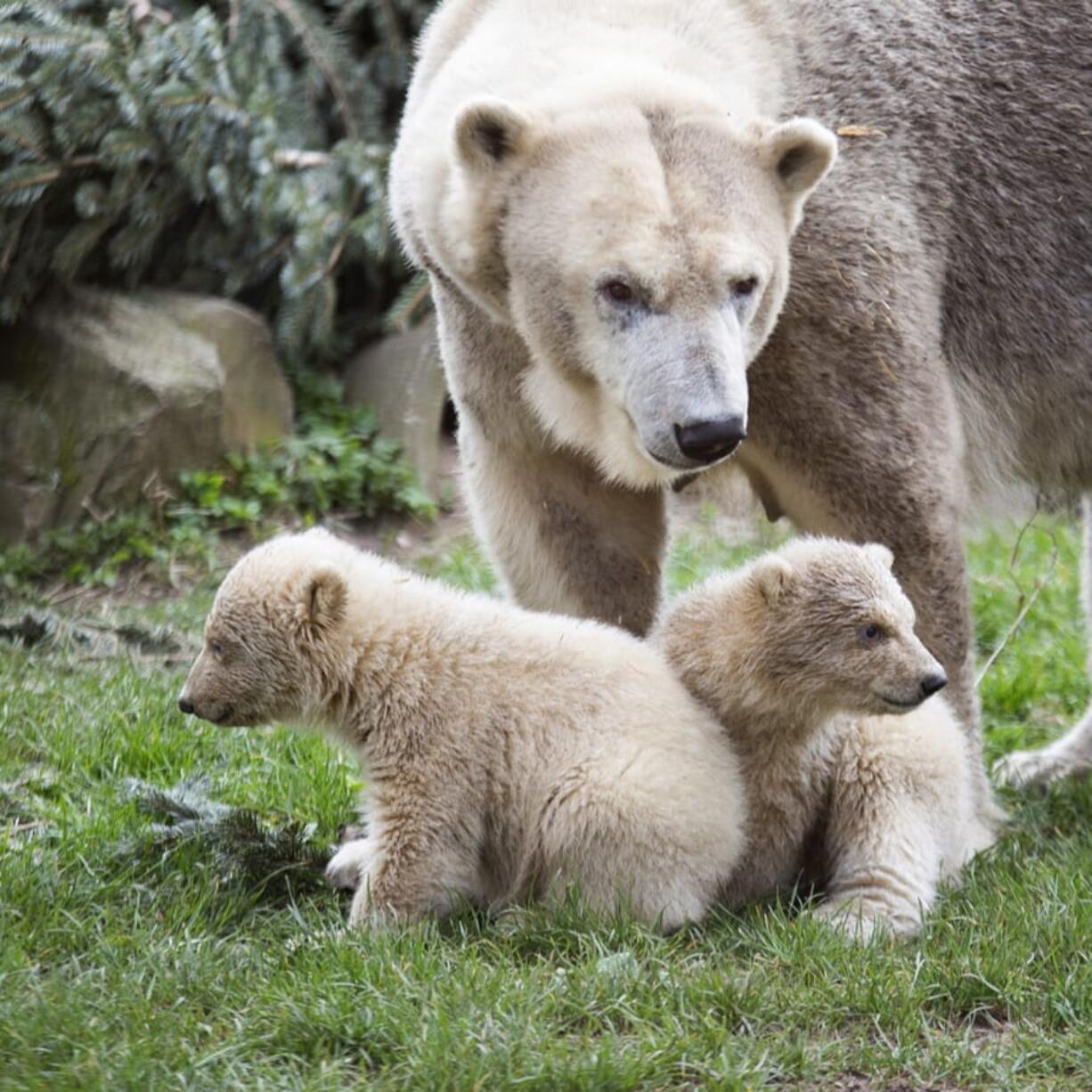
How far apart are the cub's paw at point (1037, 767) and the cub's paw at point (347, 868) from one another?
8.01 ft

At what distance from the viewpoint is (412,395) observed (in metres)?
9.06

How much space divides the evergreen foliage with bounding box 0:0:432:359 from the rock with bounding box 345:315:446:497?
334 millimetres

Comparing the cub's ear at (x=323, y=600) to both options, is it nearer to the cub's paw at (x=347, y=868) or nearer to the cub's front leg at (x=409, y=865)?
the cub's front leg at (x=409, y=865)

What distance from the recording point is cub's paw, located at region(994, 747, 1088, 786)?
596cm

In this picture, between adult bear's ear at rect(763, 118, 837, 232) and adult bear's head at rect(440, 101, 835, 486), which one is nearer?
adult bear's head at rect(440, 101, 835, 486)

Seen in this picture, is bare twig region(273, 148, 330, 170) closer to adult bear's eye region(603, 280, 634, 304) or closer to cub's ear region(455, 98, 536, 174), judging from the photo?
cub's ear region(455, 98, 536, 174)

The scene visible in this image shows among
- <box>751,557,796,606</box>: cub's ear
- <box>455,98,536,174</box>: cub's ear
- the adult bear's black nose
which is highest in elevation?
<box>455,98,536,174</box>: cub's ear

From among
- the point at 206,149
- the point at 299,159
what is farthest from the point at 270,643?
the point at 299,159

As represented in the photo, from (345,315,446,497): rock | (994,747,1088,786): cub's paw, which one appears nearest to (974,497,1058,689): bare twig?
(994,747,1088,786): cub's paw

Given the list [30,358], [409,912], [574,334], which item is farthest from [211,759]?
[30,358]

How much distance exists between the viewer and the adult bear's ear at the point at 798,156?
173 inches

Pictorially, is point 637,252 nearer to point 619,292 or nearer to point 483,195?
point 619,292

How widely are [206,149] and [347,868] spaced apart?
16.0ft

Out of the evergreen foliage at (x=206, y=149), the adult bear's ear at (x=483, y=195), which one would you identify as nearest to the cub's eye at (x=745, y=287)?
the adult bear's ear at (x=483, y=195)
